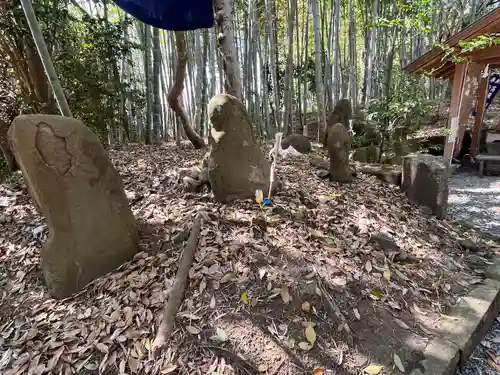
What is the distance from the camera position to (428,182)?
11.2 ft

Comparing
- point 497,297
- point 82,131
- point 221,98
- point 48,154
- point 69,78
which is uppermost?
point 69,78

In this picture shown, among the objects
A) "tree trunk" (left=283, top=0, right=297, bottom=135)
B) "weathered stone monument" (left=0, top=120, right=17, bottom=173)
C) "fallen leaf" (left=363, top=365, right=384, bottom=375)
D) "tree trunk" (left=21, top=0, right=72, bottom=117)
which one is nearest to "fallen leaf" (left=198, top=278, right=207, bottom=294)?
"fallen leaf" (left=363, top=365, right=384, bottom=375)

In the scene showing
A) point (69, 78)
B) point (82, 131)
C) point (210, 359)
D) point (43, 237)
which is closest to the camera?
point (210, 359)

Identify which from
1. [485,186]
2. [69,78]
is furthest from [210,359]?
[485,186]

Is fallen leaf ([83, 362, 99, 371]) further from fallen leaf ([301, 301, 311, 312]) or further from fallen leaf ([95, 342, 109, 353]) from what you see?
fallen leaf ([301, 301, 311, 312])

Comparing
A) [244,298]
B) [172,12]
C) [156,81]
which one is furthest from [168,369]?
[156,81]

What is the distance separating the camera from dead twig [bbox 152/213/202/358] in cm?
169

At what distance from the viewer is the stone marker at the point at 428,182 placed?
3338mm

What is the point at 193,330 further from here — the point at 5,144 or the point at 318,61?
the point at 318,61

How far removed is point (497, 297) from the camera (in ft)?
7.72

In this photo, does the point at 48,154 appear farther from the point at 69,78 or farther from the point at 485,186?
the point at 485,186

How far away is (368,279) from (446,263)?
0.95m

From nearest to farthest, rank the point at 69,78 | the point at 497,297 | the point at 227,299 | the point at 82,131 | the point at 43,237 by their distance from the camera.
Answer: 1. the point at 227,299
2. the point at 82,131
3. the point at 497,297
4. the point at 43,237
5. the point at 69,78

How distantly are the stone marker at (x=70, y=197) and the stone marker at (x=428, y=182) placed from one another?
3096 mm
